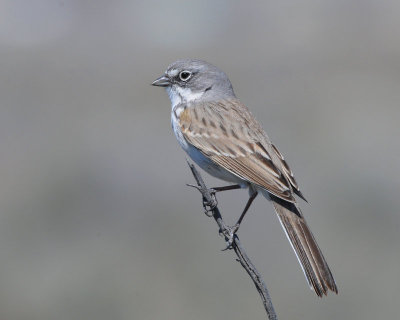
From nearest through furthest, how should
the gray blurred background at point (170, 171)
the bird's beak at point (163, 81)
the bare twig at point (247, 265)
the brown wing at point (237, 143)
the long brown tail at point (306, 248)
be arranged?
the bare twig at point (247, 265) → the long brown tail at point (306, 248) → the brown wing at point (237, 143) → the bird's beak at point (163, 81) → the gray blurred background at point (170, 171)

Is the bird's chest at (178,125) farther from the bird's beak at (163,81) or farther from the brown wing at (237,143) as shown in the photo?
the bird's beak at (163,81)

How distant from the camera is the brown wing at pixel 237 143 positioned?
5497 millimetres

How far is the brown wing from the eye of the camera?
5.50 metres

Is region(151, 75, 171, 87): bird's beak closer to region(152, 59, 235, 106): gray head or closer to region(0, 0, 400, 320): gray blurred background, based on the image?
region(152, 59, 235, 106): gray head

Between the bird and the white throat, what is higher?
the white throat

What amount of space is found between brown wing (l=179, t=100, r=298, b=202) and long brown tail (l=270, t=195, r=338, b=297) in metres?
0.11

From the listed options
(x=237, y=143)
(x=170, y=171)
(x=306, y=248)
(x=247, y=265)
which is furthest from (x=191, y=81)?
(x=170, y=171)

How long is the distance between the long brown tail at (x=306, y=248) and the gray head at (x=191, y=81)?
1.32 metres

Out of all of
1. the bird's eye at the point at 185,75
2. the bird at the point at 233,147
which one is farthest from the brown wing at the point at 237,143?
the bird's eye at the point at 185,75

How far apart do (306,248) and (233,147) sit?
113 cm

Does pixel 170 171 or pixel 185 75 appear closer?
pixel 185 75

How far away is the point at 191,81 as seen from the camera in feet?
21.1

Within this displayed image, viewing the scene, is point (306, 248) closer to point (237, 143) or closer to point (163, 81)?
point (237, 143)

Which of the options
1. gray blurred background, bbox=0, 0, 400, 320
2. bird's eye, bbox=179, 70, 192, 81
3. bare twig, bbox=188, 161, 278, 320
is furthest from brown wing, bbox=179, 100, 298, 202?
gray blurred background, bbox=0, 0, 400, 320
